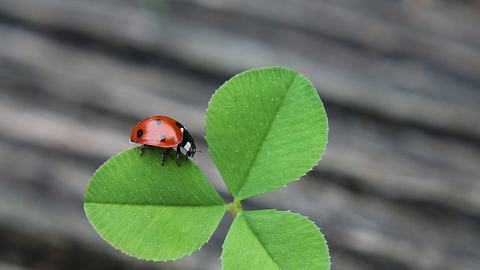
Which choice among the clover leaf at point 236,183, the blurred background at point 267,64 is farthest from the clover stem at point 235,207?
the blurred background at point 267,64

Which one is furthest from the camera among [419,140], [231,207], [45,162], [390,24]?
[390,24]

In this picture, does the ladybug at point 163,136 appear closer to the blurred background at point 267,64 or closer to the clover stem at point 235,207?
the clover stem at point 235,207

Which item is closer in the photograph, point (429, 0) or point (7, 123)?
point (7, 123)

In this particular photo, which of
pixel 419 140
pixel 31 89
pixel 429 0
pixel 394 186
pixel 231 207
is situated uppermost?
pixel 429 0

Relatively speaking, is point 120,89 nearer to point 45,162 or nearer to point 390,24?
point 45,162

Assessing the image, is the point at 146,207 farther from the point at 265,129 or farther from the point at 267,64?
the point at 267,64

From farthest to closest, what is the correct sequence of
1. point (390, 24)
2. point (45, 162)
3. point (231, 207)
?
1. point (390, 24)
2. point (45, 162)
3. point (231, 207)

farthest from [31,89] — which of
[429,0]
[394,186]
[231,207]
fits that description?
[231,207]
